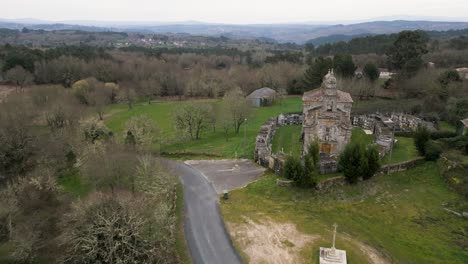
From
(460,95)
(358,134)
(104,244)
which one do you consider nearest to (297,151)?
(358,134)

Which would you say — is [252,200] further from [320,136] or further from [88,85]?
[88,85]

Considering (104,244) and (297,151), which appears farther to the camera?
(297,151)

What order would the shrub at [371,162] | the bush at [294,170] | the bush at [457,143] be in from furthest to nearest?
the bush at [457,143]
the shrub at [371,162]
the bush at [294,170]

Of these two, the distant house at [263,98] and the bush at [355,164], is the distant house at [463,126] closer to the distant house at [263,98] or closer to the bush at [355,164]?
the bush at [355,164]

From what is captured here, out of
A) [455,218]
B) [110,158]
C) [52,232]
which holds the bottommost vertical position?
[455,218]

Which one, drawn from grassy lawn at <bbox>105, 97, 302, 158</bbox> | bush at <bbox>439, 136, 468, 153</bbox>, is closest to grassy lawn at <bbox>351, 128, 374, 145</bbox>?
bush at <bbox>439, 136, 468, 153</bbox>

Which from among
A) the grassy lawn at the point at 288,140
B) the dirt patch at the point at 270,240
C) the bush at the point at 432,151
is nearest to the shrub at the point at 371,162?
the bush at the point at 432,151

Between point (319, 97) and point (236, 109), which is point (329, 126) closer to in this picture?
point (319, 97)
